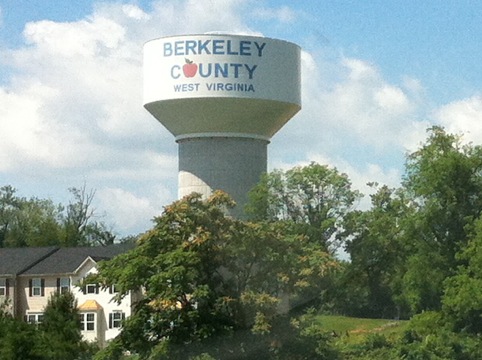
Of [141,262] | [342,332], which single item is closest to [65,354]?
[141,262]

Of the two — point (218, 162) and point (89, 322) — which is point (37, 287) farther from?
point (218, 162)

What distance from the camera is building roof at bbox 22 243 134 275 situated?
233 ft

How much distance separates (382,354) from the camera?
37000 millimetres

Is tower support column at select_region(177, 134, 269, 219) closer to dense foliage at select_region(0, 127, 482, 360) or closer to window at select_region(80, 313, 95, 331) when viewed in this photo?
dense foliage at select_region(0, 127, 482, 360)

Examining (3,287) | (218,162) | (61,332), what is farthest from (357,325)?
(61,332)

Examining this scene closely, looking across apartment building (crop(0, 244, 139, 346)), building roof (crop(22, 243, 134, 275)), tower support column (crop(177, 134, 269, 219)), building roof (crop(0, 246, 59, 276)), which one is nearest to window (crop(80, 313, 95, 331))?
apartment building (crop(0, 244, 139, 346))

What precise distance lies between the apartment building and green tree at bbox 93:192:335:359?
118 feet

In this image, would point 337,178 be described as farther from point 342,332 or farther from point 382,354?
point 382,354

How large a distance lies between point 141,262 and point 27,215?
71.1 meters

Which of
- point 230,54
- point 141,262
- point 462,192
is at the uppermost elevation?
point 230,54

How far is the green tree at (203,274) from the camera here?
30484 mm

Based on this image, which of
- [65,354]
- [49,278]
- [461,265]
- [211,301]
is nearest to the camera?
[211,301]

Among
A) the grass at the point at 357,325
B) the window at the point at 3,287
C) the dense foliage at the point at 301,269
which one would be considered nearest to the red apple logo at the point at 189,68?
the dense foliage at the point at 301,269

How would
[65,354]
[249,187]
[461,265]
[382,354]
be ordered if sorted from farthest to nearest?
[249,187] → [461,265] → [65,354] → [382,354]
